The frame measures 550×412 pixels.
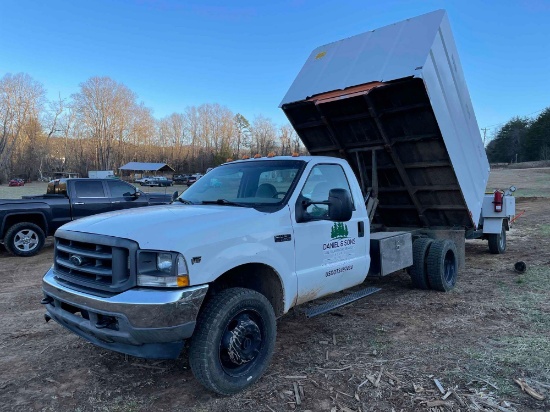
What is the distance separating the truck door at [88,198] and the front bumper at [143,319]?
8.34 metres

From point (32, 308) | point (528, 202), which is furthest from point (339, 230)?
point (528, 202)

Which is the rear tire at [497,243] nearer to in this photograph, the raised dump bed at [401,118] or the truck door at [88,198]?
the raised dump bed at [401,118]

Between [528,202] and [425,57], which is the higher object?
[425,57]

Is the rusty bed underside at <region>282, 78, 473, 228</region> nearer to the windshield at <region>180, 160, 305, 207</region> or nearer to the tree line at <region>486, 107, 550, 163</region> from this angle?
the windshield at <region>180, 160, 305, 207</region>

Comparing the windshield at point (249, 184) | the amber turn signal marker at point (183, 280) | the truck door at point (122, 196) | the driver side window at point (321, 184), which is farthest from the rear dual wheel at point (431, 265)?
the truck door at point (122, 196)

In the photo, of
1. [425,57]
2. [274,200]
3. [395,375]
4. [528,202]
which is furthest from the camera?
[528,202]

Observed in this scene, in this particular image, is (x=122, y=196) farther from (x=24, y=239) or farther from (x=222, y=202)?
(x=222, y=202)

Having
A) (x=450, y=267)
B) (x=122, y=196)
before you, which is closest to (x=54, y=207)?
(x=122, y=196)

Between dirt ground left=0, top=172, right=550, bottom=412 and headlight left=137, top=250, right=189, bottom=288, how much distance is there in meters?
1.03

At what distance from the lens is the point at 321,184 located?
14.6 feet

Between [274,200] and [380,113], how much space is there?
306 cm

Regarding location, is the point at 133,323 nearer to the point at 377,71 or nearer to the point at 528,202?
the point at 377,71

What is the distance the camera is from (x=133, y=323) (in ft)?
9.27

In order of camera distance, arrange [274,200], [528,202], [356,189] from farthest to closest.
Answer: [528,202]
[356,189]
[274,200]
